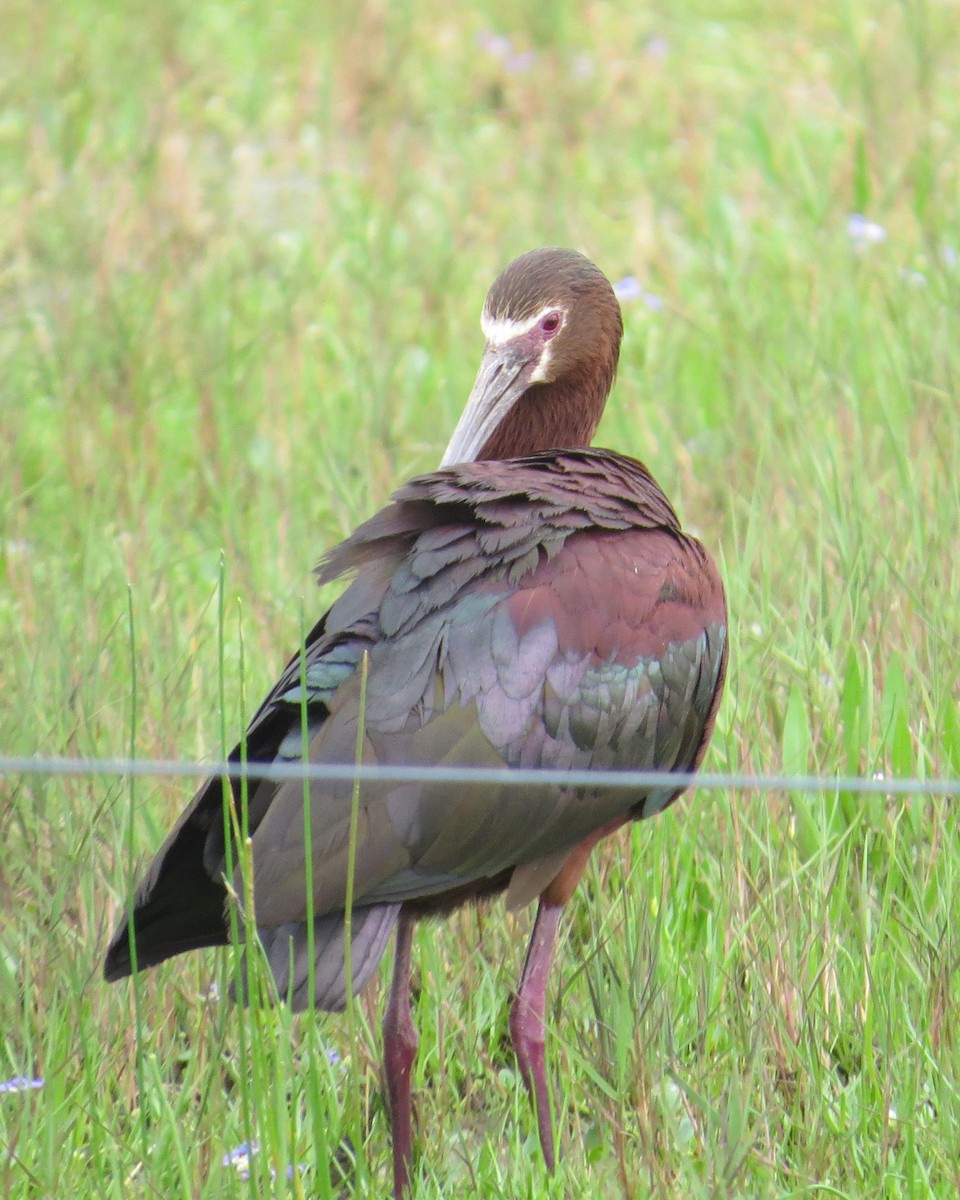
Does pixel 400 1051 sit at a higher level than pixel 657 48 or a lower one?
lower

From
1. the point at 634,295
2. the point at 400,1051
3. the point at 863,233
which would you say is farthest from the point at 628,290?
the point at 400,1051

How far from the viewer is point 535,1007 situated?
2.94 metres

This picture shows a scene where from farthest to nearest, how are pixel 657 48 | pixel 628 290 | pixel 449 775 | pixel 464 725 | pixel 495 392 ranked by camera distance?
1. pixel 657 48
2. pixel 628 290
3. pixel 495 392
4. pixel 464 725
5. pixel 449 775

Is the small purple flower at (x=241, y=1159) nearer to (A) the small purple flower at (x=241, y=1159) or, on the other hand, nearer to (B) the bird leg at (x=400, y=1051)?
(A) the small purple flower at (x=241, y=1159)

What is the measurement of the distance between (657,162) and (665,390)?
182 cm

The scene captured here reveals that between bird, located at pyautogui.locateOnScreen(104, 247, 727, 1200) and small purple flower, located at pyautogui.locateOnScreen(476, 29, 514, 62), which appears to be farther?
small purple flower, located at pyautogui.locateOnScreen(476, 29, 514, 62)

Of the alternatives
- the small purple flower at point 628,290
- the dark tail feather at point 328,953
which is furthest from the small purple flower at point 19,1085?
the small purple flower at point 628,290

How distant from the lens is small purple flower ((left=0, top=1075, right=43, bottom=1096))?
2.57m

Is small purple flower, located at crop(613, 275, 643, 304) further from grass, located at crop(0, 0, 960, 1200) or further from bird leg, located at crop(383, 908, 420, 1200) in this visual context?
bird leg, located at crop(383, 908, 420, 1200)

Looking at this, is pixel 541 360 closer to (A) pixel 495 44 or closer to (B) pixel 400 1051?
(B) pixel 400 1051

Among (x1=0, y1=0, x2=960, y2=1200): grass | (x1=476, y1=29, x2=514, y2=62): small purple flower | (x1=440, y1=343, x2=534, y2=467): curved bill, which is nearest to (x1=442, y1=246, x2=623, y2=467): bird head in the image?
(x1=440, y1=343, x2=534, y2=467): curved bill

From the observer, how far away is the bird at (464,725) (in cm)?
268

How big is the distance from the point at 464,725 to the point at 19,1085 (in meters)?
0.82

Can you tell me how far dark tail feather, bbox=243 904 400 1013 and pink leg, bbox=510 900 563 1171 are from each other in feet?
1.09
